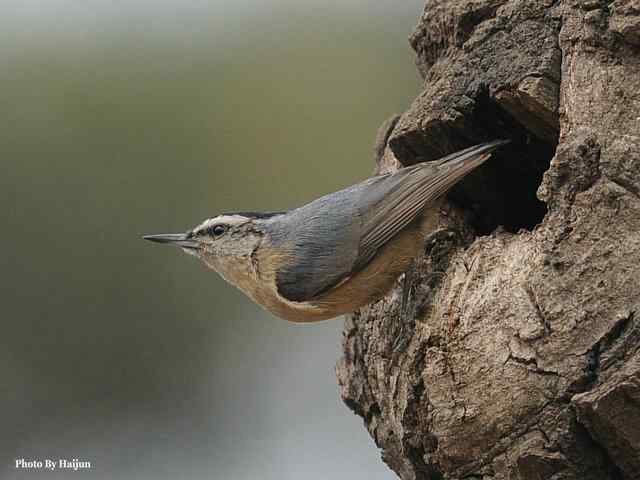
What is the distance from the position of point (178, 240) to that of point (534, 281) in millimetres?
1937

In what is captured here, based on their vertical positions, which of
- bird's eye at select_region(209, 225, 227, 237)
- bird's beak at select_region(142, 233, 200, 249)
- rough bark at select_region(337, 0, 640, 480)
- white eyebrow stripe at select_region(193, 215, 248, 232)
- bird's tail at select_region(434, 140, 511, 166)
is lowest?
rough bark at select_region(337, 0, 640, 480)

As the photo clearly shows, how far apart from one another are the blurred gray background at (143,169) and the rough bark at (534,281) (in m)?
1.39

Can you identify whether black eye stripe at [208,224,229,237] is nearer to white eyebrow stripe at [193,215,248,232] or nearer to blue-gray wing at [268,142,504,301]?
white eyebrow stripe at [193,215,248,232]

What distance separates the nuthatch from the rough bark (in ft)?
0.48

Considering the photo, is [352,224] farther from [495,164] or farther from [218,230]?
[218,230]

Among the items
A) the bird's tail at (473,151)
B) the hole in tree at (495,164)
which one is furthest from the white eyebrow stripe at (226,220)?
the bird's tail at (473,151)

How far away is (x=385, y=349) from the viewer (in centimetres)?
362

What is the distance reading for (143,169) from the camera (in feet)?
16.8

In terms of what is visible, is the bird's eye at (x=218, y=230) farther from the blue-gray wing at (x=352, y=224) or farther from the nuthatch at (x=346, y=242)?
the blue-gray wing at (x=352, y=224)

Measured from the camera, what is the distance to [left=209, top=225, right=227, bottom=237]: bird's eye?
14.6 feet

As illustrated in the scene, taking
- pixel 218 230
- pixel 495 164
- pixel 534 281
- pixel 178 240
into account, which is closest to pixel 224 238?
pixel 218 230

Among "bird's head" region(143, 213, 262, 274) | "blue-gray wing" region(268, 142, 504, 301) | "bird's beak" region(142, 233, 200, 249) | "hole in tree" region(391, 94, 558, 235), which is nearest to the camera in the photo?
"hole in tree" region(391, 94, 558, 235)

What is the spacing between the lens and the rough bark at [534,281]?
9.09ft

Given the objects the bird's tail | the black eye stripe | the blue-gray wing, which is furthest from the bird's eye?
the bird's tail
